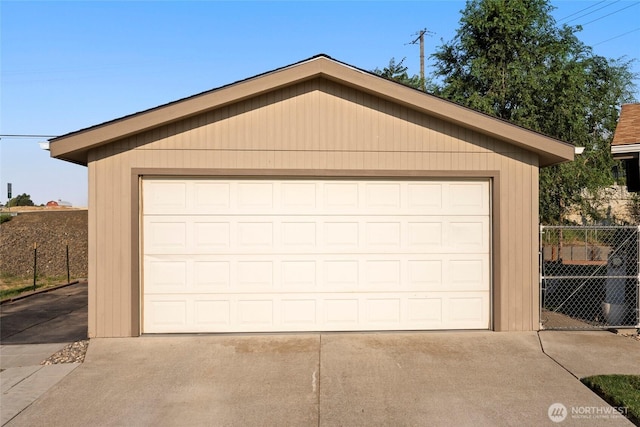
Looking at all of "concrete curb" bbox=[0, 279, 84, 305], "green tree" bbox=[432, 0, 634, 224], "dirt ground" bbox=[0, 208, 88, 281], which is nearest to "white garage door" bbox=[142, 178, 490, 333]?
"concrete curb" bbox=[0, 279, 84, 305]

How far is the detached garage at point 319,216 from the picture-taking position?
7371 mm

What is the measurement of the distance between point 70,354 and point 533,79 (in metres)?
16.4

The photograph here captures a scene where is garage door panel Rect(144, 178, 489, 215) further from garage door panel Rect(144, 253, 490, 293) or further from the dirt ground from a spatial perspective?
the dirt ground

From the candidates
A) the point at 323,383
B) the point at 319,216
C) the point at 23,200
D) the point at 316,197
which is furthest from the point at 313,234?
the point at 23,200

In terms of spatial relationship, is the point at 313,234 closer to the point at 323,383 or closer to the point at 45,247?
the point at 323,383

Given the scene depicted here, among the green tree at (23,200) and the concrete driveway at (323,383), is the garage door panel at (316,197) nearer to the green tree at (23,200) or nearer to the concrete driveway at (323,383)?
the concrete driveway at (323,383)

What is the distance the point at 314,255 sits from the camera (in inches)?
298

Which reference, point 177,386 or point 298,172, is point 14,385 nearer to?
point 177,386

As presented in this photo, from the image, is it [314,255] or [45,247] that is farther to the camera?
[45,247]

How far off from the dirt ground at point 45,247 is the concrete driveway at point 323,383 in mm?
10625

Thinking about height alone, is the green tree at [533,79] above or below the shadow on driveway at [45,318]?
above

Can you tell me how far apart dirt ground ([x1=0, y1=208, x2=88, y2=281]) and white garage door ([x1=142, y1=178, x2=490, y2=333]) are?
375 inches

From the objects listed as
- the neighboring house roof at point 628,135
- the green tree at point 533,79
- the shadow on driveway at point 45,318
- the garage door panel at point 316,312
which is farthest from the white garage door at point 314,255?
the green tree at point 533,79

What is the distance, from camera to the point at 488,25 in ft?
59.9
